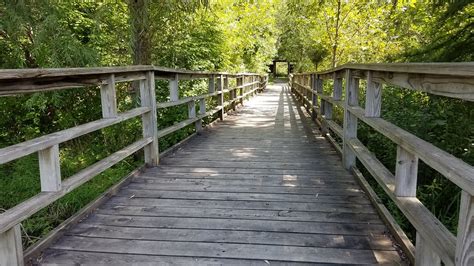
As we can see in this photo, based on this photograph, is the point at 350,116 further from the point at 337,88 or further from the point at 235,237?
the point at 235,237

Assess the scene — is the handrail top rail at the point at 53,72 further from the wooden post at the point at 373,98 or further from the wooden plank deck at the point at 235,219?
the wooden post at the point at 373,98

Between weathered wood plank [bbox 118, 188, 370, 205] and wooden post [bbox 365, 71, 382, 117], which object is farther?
weathered wood plank [bbox 118, 188, 370, 205]

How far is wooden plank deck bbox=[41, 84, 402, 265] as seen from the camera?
2266 millimetres

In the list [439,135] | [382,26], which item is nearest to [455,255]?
[439,135]

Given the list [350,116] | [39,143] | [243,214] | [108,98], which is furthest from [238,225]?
[350,116]

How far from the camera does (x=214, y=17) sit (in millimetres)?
10578

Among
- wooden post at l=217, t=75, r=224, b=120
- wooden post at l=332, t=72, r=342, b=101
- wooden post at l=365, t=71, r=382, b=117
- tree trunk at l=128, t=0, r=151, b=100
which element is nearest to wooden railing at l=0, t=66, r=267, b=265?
wooden post at l=365, t=71, r=382, b=117

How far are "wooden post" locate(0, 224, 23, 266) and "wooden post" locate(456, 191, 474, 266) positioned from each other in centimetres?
202

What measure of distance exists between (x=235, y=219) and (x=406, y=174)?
3.98ft

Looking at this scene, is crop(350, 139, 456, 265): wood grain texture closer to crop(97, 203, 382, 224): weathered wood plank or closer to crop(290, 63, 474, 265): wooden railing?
crop(290, 63, 474, 265): wooden railing

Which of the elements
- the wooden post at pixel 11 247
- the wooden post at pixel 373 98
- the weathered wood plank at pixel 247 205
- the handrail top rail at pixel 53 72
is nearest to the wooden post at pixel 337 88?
the wooden post at pixel 373 98

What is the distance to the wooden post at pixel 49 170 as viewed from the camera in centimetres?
221

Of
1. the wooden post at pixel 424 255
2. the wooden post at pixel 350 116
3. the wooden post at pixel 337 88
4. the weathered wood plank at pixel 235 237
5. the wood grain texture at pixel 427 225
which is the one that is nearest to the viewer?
the wood grain texture at pixel 427 225

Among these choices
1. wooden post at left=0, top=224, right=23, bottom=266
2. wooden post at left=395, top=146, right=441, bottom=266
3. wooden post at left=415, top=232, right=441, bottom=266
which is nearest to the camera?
wooden post at left=415, top=232, right=441, bottom=266
